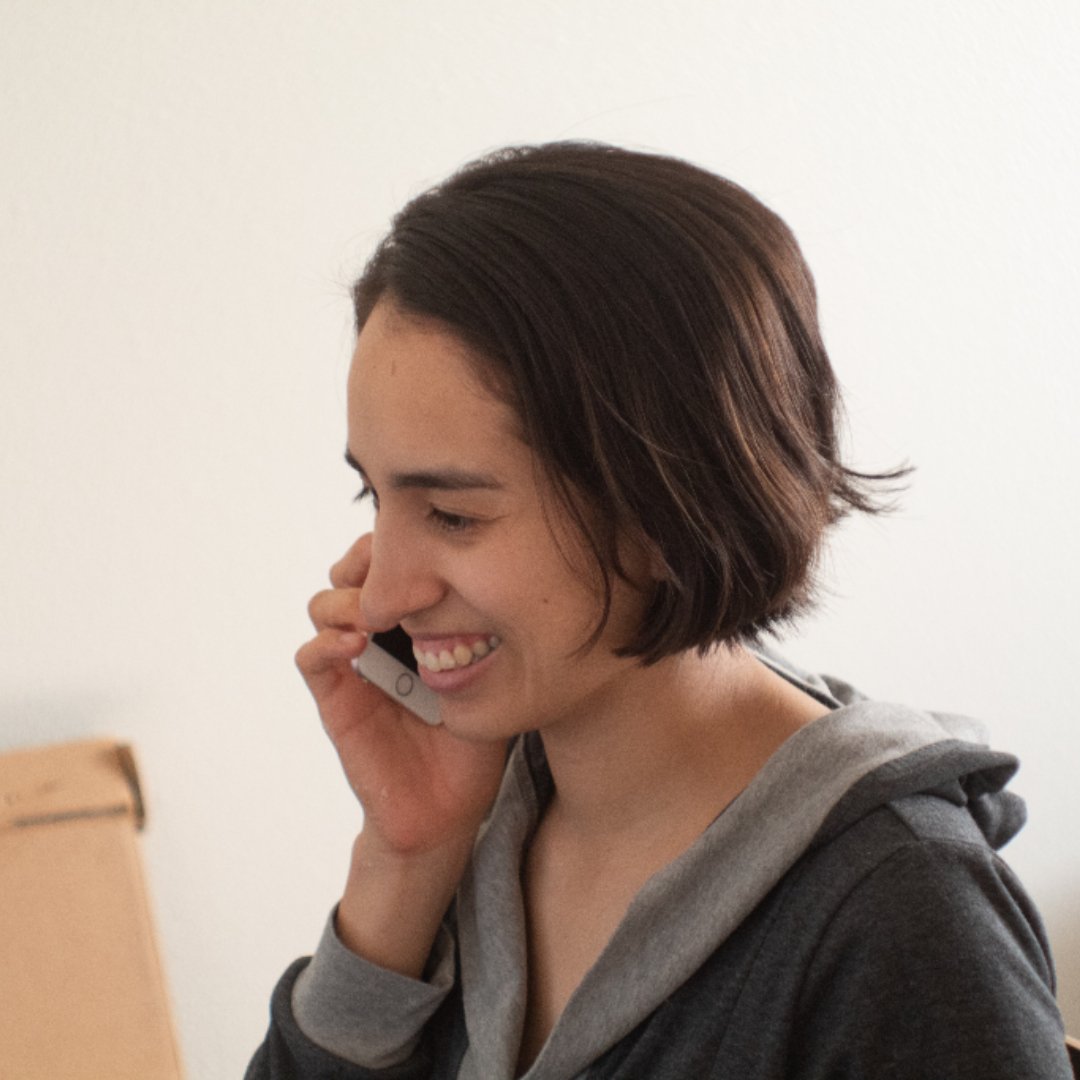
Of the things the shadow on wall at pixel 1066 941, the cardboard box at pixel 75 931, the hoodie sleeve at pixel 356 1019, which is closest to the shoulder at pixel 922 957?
the hoodie sleeve at pixel 356 1019

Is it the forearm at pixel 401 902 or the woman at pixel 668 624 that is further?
the forearm at pixel 401 902

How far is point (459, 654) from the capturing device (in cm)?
80

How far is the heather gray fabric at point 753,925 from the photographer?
69 centimetres

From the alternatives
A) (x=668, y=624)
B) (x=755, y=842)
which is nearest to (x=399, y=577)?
(x=668, y=624)

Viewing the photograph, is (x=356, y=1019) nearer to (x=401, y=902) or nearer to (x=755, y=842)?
(x=401, y=902)

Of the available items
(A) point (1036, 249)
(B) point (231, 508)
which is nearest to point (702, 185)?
(B) point (231, 508)

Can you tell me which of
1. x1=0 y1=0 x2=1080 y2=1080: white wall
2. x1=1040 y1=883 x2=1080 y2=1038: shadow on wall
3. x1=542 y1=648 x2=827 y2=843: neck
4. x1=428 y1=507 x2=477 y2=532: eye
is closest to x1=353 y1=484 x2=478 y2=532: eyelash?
x1=428 y1=507 x2=477 y2=532: eye

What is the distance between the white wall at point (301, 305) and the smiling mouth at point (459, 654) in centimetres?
68

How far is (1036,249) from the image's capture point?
5.77 ft

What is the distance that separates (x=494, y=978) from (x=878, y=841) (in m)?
0.33

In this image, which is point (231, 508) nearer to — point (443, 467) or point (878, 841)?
point (443, 467)

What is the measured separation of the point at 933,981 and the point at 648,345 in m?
0.37

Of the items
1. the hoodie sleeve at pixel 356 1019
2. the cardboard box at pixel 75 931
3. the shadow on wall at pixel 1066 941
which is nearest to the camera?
the hoodie sleeve at pixel 356 1019

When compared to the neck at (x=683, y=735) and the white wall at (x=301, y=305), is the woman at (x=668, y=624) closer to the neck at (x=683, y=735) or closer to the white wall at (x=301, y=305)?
the neck at (x=683, y=735)
